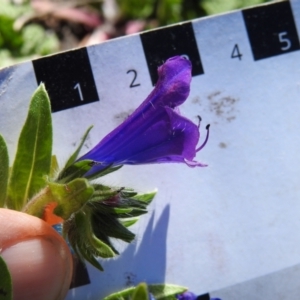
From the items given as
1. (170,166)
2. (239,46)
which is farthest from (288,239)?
(239,46)

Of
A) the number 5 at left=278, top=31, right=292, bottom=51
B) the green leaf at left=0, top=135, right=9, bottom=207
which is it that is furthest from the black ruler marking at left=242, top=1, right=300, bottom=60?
the green leaf at left=0, top=135, right=9, bottom=207

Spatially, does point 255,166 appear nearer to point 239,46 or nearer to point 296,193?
point 296,193

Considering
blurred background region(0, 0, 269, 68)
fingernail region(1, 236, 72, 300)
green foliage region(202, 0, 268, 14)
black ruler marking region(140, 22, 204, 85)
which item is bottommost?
fingernail region(1, 236, 72, 300)

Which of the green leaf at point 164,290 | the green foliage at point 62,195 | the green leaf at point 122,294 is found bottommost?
the green leaf at point 164,290

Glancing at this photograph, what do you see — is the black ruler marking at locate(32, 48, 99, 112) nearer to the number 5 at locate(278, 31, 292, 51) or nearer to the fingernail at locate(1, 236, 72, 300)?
the fingernail at locate(1, 236, 72, 300)

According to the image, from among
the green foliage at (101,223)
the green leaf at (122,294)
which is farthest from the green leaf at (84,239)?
the green leaf at (122,294)

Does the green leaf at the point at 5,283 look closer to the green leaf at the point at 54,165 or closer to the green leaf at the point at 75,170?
the green leaf at the point at 75,170

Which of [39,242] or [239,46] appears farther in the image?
[239,46]
